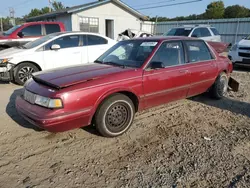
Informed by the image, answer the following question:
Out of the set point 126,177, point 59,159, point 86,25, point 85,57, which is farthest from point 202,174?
point 86,25

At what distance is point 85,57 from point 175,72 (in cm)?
423

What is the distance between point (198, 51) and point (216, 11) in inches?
2063

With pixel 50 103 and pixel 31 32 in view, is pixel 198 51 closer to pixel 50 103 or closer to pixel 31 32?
pixel 50 103

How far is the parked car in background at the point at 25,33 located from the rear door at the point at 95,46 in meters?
3.04

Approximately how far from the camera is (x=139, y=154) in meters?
3.11

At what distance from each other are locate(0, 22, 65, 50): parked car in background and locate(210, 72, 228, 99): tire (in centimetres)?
753

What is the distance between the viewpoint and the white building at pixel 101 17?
18.4 meters

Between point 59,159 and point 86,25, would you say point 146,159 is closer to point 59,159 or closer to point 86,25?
point 59,159

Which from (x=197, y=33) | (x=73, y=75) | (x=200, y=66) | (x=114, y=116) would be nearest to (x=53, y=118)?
(x=73, y=75)

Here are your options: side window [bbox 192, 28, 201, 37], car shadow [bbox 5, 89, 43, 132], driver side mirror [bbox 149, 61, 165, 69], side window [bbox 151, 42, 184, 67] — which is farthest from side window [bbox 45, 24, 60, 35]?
driver side mirror [bbox 149, 61, 165, 69]

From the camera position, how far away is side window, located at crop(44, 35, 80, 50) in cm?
692

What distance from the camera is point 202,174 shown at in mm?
2664

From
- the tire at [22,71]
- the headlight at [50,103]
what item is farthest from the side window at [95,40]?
the headlight at [50,103]

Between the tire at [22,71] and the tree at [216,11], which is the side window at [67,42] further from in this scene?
the tree at [216,11]
